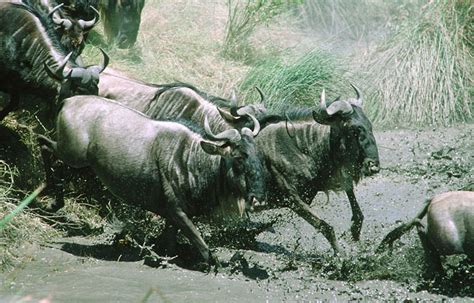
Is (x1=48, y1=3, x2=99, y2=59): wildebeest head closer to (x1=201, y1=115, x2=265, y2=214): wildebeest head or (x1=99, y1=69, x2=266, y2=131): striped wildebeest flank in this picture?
(x1=99, y1=69, x2=266, y2=131): striped wildebeest flank

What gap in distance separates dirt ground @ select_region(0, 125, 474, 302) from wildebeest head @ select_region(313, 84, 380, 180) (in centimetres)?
66

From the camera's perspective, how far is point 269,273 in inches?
296

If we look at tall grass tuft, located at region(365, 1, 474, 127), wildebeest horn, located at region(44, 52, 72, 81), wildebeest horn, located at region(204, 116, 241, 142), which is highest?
wildebeest horn, located at region(44, 52, 72, 81)

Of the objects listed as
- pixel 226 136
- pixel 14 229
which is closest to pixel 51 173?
pixel 14 229

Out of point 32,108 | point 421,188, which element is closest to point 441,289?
point 421,188

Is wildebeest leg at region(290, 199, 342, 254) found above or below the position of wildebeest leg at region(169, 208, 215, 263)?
below

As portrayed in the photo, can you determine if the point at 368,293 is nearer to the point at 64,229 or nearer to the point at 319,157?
the point at 319,157

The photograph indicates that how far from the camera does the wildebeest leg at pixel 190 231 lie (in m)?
7.52

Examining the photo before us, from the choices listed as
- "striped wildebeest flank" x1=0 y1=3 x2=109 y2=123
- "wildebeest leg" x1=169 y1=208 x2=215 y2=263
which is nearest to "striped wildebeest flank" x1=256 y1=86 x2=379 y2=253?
"wildebeest leg" x1=169 y1=208 x2=215 y2=263

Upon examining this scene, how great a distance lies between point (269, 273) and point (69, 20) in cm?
392

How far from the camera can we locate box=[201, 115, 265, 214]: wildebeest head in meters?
7.39

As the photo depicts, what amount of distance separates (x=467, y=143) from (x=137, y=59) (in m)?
4.53

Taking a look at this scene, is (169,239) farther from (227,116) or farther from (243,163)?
(227,116)

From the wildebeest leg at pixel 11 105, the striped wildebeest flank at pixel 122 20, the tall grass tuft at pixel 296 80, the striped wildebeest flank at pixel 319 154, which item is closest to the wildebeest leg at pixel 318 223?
the striped wildebeest flank at pixel 319 154
